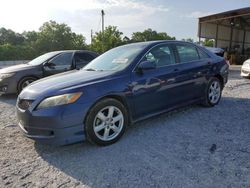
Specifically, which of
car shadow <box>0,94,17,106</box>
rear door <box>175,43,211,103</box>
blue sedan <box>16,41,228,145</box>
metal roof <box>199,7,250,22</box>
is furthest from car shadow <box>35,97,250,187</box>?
metal roof <box>199,7,250,22</box>

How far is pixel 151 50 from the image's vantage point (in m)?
4.11

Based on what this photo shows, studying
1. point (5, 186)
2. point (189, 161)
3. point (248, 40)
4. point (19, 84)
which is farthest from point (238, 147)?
point (248, 40)

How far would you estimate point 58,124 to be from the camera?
3.04 m

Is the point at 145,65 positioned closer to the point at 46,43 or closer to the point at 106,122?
the point at 106,122

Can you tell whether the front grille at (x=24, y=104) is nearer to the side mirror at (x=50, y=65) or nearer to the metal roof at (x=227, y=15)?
the side mirror at (x=50, y=65)

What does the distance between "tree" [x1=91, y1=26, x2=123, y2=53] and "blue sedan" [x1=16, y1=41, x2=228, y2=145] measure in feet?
103

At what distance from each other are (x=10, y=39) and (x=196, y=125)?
252 ft

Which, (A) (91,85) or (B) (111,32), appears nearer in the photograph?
(A) (91,85)

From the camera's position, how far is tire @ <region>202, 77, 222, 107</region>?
16.7 ft

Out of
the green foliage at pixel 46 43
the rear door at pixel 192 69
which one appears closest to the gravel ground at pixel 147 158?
the rear door at pixel 192 69

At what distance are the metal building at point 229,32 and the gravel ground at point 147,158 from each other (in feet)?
61.0

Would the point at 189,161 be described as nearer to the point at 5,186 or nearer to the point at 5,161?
the point at 5,186

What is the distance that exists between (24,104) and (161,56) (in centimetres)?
240

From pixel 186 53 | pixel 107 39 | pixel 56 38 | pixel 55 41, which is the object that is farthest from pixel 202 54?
pixel 56 38
